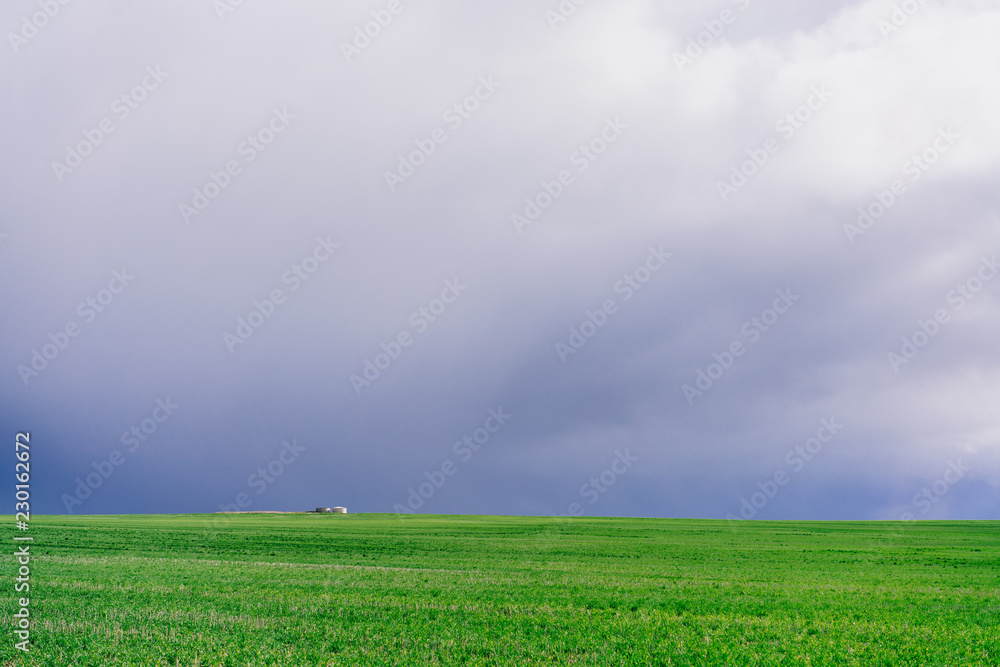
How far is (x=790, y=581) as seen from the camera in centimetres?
3209

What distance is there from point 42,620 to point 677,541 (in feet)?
171

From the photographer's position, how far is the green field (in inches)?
667

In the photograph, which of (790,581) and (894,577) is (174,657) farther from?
(894,577)

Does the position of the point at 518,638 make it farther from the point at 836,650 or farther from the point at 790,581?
the point at 790,581

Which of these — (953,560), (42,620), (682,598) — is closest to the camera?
(42,620)

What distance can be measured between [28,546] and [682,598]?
44529mm

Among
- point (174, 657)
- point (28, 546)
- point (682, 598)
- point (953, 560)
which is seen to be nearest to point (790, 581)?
point (682, 598)

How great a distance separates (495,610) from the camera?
21828 millimetres

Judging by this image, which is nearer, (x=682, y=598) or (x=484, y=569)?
(x=682, y=598)

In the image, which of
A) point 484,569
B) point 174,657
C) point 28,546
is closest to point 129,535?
point 28,546

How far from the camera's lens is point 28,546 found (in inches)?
1841

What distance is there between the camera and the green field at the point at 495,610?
17.0 metres

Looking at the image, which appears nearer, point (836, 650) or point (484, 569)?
point (836, 650)

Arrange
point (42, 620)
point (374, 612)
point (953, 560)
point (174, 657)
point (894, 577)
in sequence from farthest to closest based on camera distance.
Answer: point (953, 560), point (894, 577), point (374, 612), point (42, 620), point (174, 657)
